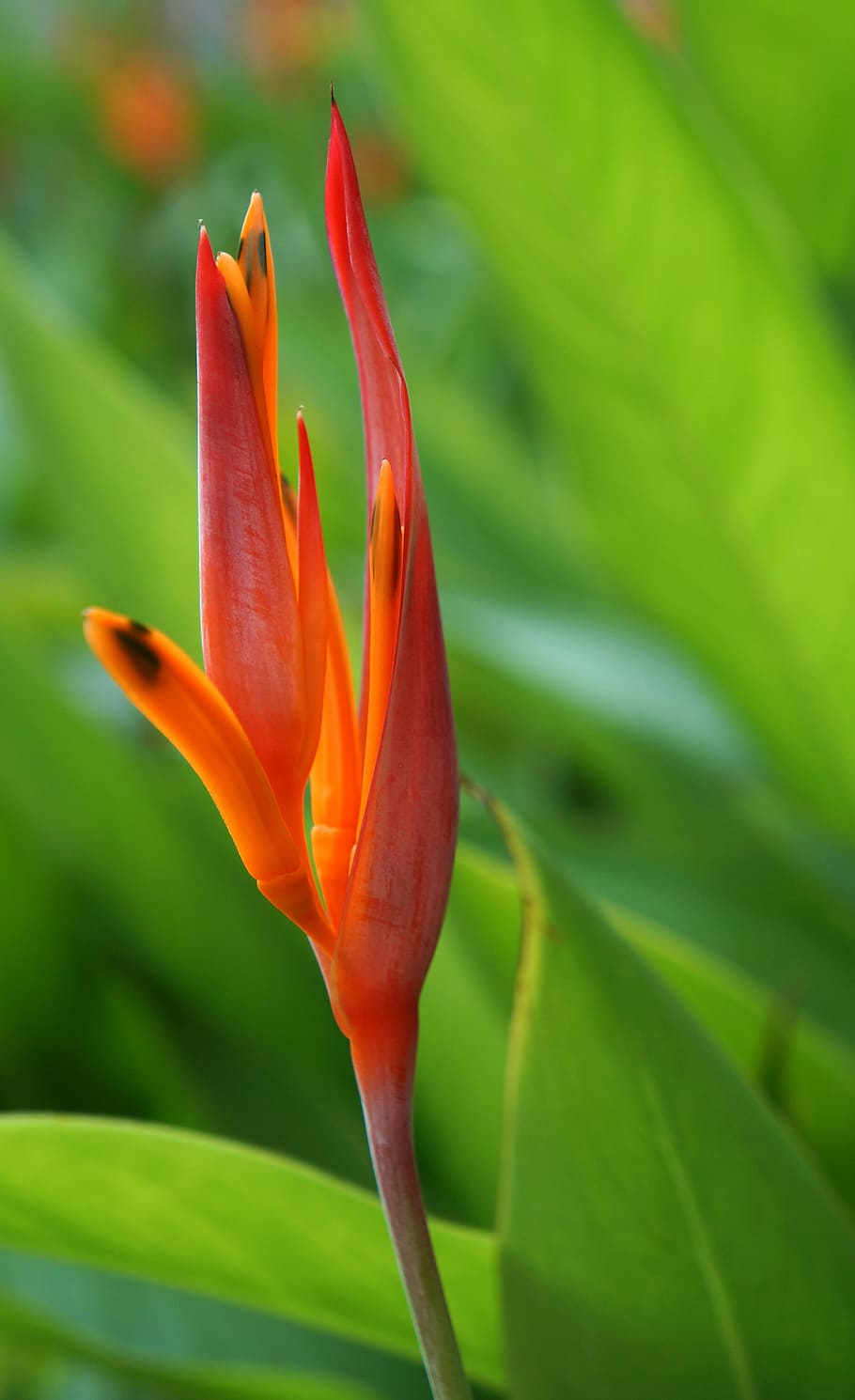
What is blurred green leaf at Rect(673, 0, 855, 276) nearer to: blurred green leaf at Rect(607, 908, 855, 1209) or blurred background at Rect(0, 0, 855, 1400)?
blurred background at Rect(0, 0, 855, 1400)

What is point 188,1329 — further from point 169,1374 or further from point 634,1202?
point 634,1202

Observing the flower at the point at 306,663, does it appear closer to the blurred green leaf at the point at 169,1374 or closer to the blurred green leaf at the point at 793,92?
the blurred green leaf at the point at 169,1374

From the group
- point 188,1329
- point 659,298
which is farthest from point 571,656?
point 188,1329

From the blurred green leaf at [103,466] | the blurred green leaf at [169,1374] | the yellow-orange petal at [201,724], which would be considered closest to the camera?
the yellow-orange petal at [201,724]

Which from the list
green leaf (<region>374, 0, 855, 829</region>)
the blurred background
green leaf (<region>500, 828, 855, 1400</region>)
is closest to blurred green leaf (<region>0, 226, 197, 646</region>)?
the blurred background

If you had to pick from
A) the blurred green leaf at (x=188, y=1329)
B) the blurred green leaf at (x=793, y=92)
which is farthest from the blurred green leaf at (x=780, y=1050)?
the blurred green leaf at (x=793, y=92)

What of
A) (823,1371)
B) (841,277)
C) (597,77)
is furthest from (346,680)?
(841,277)
